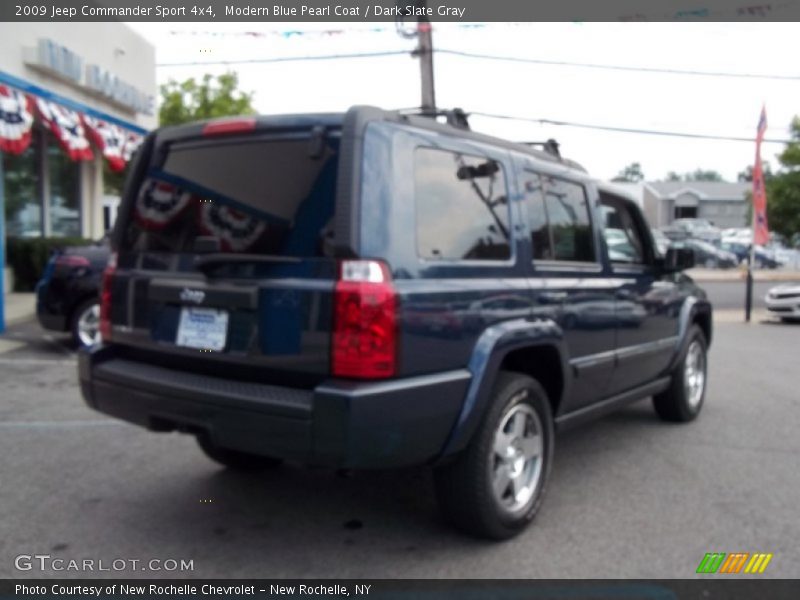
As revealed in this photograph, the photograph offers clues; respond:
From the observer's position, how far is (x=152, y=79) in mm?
19359

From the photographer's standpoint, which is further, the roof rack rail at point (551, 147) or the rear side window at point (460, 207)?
the roof rack rail at point (551, 147)

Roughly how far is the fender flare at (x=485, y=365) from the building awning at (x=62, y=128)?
902cm

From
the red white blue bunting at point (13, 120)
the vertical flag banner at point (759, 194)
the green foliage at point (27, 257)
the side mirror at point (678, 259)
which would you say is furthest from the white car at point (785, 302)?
the green foliage at point (27, 257)

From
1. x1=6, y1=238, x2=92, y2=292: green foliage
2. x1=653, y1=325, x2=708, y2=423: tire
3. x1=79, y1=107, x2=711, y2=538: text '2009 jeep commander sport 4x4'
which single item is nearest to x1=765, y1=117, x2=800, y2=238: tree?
x1=653, y1=325, x2=708, y2=423: tire

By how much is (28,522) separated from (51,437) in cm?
174

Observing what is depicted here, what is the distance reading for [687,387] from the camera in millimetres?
6285

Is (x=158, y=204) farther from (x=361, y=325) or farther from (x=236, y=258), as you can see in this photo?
(x=361, y=325)

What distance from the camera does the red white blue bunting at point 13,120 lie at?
10.3 meters

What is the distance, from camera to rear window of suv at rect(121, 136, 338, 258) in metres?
3.31

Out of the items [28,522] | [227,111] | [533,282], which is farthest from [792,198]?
[28,522]

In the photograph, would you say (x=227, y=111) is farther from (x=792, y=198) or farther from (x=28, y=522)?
(x=28, y=522)

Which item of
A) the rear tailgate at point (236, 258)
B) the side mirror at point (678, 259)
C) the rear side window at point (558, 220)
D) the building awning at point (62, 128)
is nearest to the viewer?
the rear tailgate at point (236, 258)

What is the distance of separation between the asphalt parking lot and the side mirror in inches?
52.4

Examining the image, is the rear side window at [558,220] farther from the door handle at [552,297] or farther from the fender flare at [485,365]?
the fender flare at [485,365]
